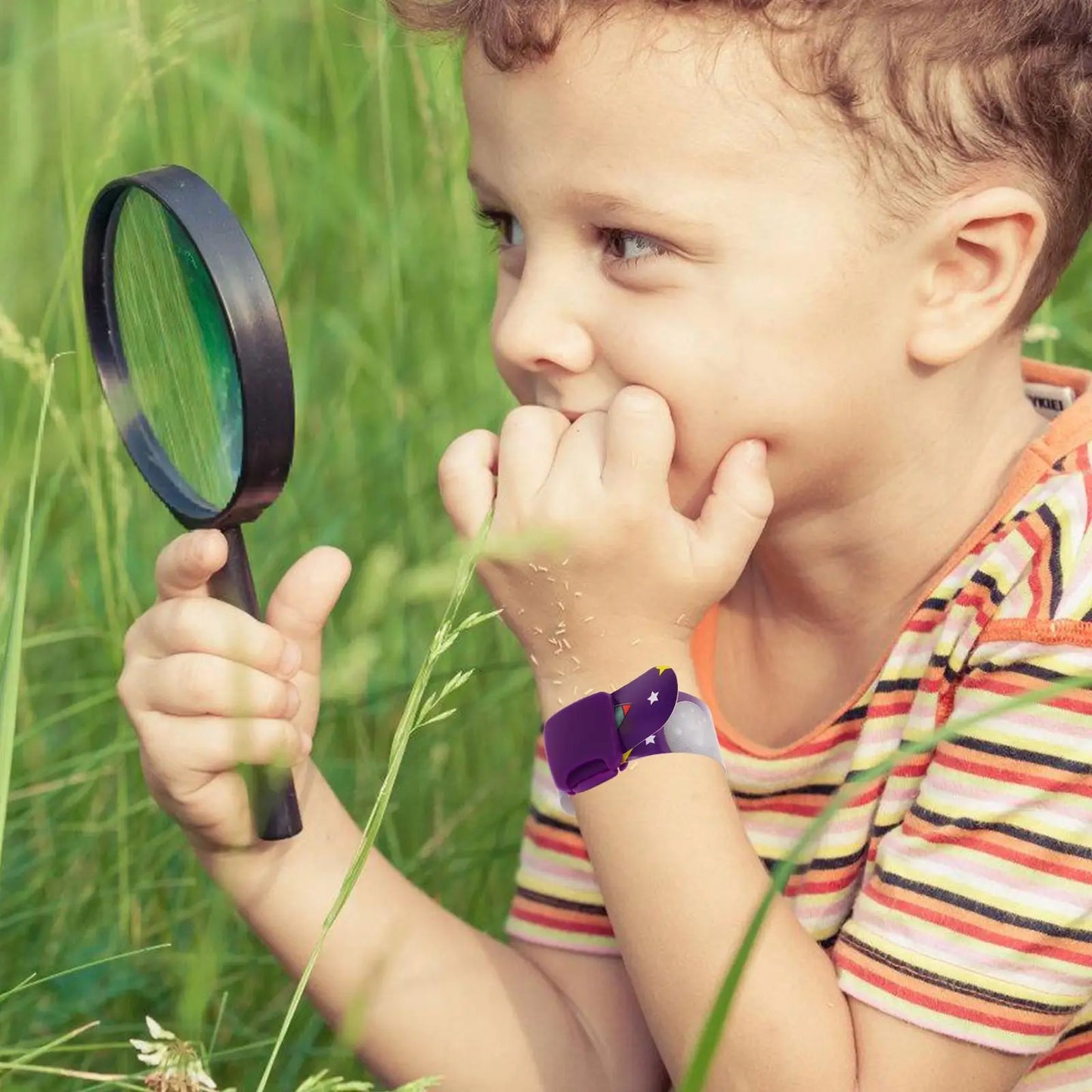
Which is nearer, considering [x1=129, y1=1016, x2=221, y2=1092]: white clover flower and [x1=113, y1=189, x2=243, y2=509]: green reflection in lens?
[x1=129, y1=1016, x2=221, y2=1092]: white clover flower

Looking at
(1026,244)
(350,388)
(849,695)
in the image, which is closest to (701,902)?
(849,695)

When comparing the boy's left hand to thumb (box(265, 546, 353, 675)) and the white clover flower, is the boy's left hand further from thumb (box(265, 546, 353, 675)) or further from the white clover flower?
the white clover flower

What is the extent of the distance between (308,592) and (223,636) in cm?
12

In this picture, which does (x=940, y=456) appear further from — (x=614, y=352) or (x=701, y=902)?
(x=701, y=902)

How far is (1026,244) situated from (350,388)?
1.17 metres

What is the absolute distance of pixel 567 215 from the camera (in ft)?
4.96

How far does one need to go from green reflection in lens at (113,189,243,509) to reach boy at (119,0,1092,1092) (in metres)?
0.08

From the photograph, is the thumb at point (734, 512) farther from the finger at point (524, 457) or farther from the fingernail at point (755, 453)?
the finger at point (524, 457)

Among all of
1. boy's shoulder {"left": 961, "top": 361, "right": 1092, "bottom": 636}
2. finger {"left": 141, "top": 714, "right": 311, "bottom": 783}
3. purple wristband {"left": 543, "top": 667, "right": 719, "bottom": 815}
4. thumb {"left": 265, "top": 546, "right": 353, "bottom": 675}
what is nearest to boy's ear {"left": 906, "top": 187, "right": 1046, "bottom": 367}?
boy's shoulder {"left": 961, "top": 361, "right": 1092, "bottom": 636}

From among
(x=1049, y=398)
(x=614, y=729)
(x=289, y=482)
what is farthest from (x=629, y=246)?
(x=289, y=482)

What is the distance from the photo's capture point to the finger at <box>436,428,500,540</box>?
4.99 ft

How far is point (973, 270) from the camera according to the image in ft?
5.16

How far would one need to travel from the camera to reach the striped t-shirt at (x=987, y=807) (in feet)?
4.52

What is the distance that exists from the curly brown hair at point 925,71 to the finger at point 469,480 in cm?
31
